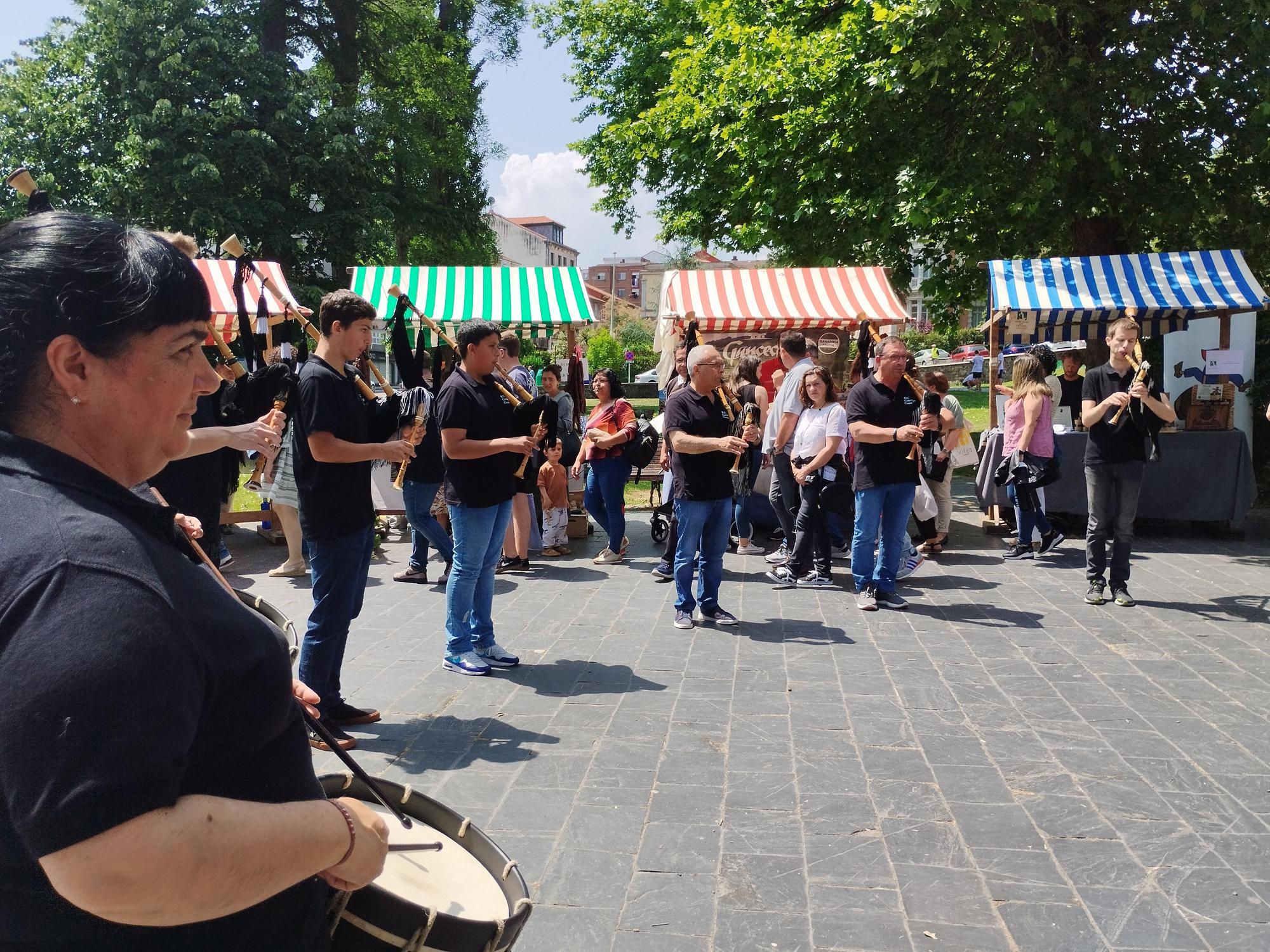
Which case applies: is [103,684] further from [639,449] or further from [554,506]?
[554,506]

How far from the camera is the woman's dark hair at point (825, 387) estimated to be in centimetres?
802

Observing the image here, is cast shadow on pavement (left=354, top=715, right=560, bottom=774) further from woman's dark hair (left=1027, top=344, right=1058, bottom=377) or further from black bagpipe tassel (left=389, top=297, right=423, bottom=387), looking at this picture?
woman's dark hair (left=1027, top=344, right=1058, bottom=377)

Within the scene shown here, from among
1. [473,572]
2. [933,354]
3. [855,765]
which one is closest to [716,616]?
[473,572]

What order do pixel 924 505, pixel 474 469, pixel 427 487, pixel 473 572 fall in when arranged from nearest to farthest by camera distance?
1. pixel 474 469
2. pixel 473 572
3. pixel 427 487
4. pixel 924 505

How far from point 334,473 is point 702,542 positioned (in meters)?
3.09

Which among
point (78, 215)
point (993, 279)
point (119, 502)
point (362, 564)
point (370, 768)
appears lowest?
point (370, 768)

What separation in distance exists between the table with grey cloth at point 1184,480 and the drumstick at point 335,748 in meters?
9.90

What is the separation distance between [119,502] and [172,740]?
0.93 ft

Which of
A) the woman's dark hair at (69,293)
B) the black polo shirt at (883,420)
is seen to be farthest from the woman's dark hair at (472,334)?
the woman's dark hair at (69,293)

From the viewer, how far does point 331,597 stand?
4.62 meters

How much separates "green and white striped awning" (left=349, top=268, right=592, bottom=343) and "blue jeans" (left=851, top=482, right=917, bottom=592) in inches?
241

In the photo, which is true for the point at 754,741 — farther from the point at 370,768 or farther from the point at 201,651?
the point at 201,651

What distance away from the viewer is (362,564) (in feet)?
15.5

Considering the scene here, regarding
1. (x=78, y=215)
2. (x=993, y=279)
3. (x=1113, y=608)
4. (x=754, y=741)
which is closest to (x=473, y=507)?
(x=754, y=741)
